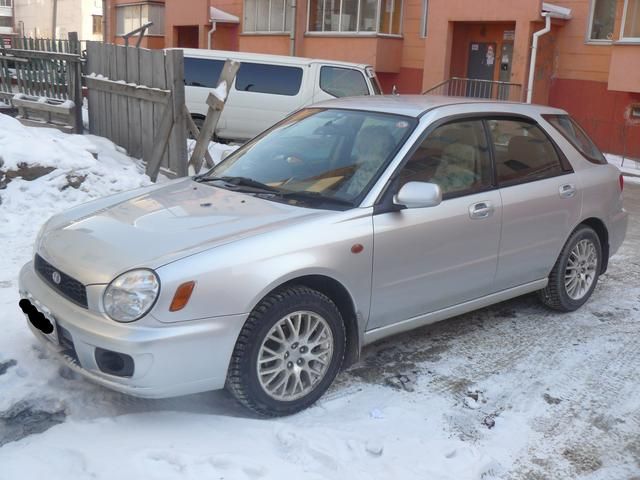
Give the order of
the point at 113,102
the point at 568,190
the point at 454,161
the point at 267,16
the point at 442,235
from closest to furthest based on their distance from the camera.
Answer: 1. the point at 442,235
2. the point at 454,161
3. the point at 568,190
4. the point at 113,102
5. the point at 267,16

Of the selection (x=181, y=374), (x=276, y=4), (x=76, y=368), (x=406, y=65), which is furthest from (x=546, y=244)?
(x=276, y=4)

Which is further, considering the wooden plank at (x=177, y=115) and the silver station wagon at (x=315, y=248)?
the wooden plank at (x=177, y=115)

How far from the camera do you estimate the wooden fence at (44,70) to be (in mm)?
10664

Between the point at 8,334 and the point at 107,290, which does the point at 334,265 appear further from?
the point at 8,334

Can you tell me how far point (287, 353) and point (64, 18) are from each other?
169 ft

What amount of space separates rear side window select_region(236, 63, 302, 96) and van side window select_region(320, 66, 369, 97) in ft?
1.58

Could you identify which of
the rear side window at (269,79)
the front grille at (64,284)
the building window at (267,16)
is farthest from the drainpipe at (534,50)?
the front grille at (64,284)

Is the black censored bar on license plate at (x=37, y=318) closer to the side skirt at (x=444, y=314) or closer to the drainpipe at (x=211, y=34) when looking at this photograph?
the side skirt at (x=444, y=314)

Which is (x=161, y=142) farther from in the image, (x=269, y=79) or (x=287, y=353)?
(x=269, y=79)

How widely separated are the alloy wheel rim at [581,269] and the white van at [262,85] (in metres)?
8.18

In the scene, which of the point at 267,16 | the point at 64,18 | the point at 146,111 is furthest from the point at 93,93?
the point at 64,18

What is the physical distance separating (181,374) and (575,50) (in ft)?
52.4

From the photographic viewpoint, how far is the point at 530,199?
5.05 meters

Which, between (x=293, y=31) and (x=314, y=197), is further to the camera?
(x=293, y=31)
